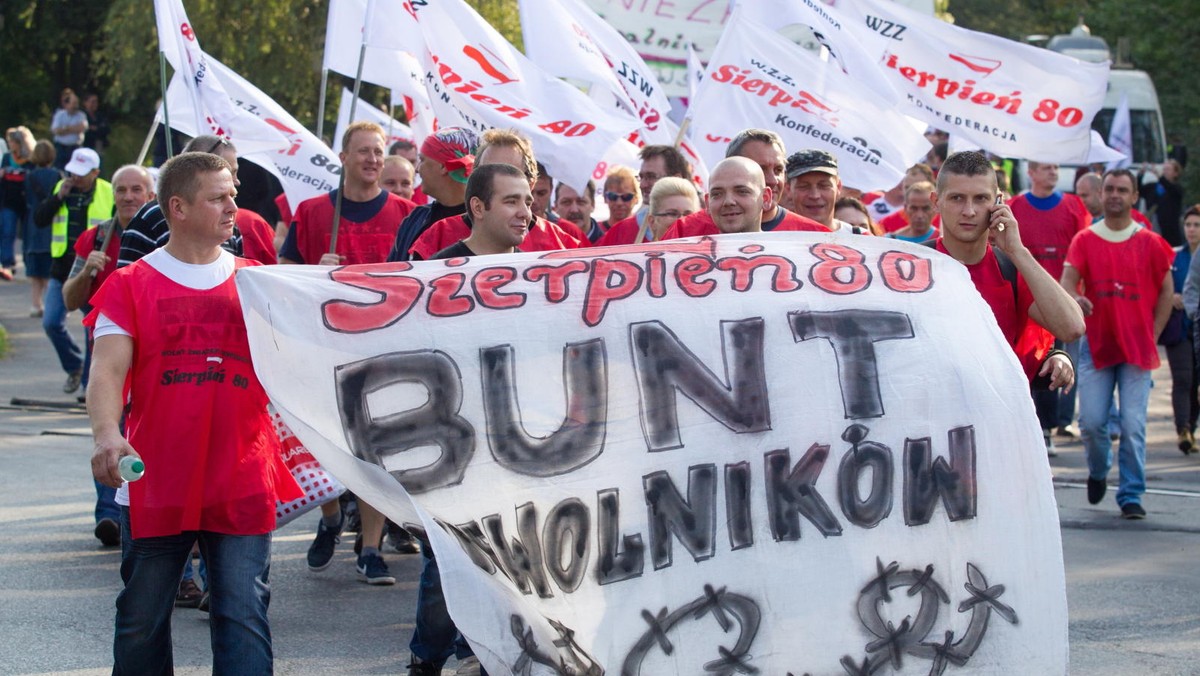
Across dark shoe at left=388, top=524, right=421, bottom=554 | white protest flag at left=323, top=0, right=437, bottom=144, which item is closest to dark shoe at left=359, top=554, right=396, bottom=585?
dark shoe at left=388, top=524, right=421, bottom=554

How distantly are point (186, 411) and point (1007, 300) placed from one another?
9.31ft

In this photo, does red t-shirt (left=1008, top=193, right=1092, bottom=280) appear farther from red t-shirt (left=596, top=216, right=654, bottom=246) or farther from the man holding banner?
the man holding banner

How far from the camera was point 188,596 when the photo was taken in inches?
284

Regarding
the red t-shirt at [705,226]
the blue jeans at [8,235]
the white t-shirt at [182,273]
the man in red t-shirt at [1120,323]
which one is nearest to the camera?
the white t-shirt at [182,273]

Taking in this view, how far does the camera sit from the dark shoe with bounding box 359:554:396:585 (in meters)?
7.65

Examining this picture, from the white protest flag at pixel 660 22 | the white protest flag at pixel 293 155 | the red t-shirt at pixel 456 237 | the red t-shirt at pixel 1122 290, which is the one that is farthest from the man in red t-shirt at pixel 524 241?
the white protest flag at pixel 660 22

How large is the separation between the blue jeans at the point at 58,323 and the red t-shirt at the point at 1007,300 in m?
8.34

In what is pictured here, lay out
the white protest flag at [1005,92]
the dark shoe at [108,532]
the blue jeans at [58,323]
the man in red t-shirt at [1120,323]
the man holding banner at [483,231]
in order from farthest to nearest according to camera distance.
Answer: the blue jeans at [58,323]
the white protest flag at [1005,92]
the man in red t-shirt at [1120,323]
the dark shoe at [108,532]
the man holding banner at [483,231]

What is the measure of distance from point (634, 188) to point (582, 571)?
5.47 meters

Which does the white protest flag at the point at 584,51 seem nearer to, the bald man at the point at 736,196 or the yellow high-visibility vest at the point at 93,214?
the bald man at the point at 736,196

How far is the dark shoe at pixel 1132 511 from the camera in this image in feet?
30.9

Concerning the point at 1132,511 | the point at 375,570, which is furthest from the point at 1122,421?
the point at 375,570

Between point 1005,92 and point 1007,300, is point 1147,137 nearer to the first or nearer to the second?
point 1005,92

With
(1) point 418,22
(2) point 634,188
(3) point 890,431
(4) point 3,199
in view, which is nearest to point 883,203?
(2) point 634,188
